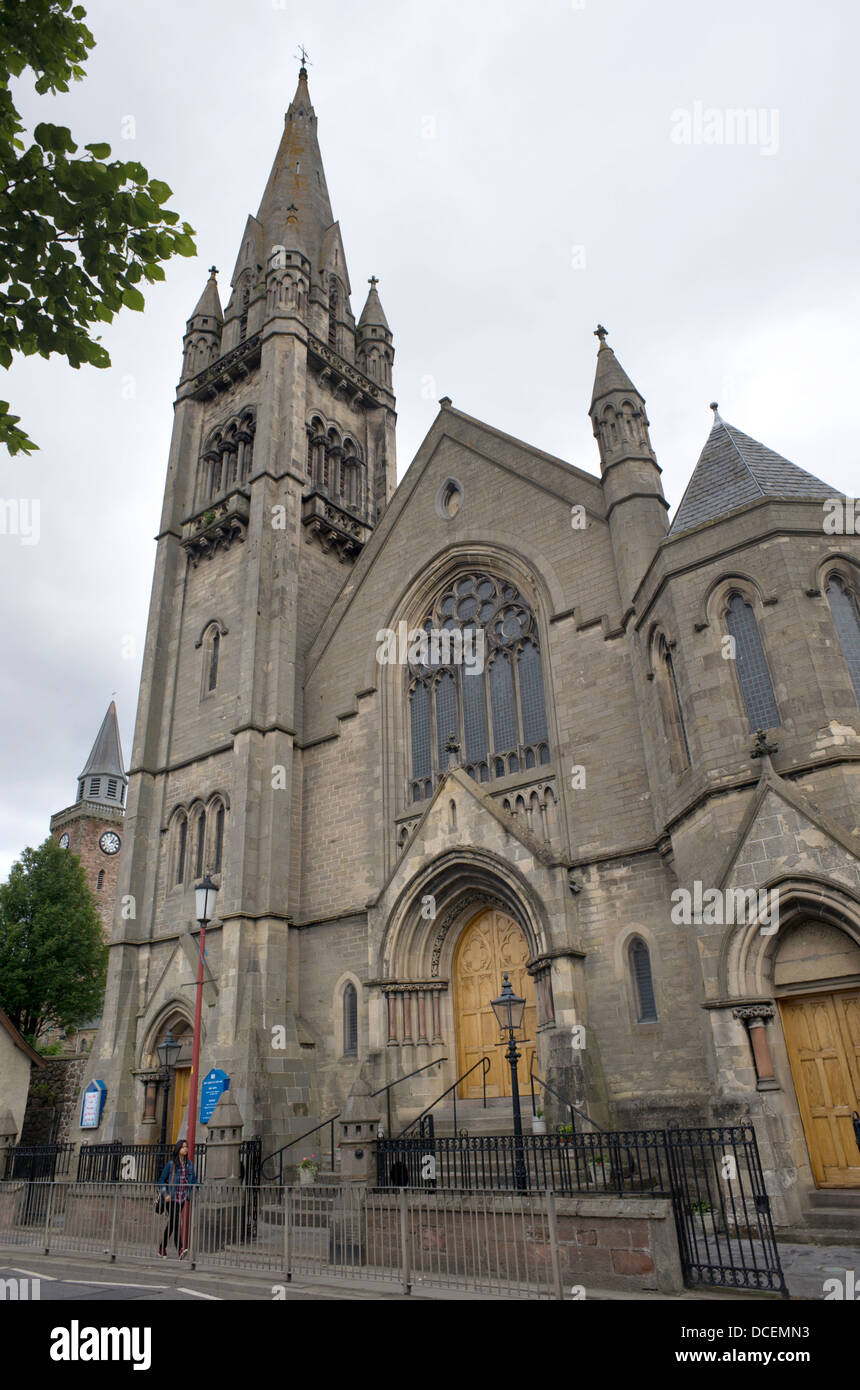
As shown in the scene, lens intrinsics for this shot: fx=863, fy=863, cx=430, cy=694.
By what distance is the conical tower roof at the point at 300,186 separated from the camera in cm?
3156

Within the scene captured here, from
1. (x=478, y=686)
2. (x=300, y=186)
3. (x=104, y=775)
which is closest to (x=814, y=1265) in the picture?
(x=478, y=686)

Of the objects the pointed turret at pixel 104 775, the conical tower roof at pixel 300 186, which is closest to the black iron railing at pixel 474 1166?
the conical tower roof at pixel 300 186

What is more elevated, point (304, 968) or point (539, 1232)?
point (304, 968)

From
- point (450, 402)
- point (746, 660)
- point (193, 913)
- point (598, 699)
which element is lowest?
point (193, 913)

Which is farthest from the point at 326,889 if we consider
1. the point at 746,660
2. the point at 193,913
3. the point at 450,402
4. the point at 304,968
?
the point at 450,402

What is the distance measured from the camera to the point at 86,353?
20.6 ft

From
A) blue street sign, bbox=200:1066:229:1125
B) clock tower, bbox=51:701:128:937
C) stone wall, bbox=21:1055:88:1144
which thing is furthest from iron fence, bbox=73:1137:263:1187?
clock tower, bbox=51:701:128:937

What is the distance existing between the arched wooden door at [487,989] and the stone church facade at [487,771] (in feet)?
0.20

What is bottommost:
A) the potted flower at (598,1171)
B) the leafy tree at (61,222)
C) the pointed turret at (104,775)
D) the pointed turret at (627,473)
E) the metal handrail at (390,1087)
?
the potted flower at (598,1171)

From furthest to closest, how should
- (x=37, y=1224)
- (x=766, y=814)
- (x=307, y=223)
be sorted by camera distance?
(x=307, y=223) → (x=37, y=1224) → (x=766, y=814)

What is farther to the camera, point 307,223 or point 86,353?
point 307,223

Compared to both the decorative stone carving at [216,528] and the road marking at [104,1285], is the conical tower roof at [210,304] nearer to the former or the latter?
the decorative stone carving at [216,528]

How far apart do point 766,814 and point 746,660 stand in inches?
104
